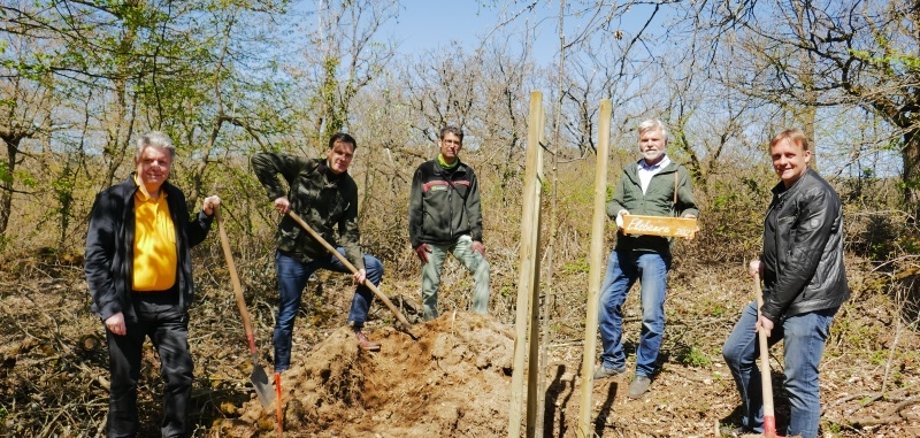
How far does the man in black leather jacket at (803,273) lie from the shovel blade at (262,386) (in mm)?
2932

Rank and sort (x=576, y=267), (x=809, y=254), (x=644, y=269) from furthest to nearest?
(x=576, y=267) < (x=644, y=269) < (x=809, y=254)

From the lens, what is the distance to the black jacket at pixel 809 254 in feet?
9.33

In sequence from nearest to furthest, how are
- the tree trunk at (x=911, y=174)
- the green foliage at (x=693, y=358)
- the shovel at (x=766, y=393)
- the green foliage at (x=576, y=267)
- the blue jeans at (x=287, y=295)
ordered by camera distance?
the shovel at (x=766, y=393)
the blue jeans at (x=287, y=295)
the green foliage at (x=693, y=358)
the tree trunk at (x=911, y=174)
the green foliage at (x=576, y=267)

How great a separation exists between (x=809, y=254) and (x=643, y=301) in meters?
1.32

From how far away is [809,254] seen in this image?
2844 mm

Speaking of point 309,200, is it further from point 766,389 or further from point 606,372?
point 766,389

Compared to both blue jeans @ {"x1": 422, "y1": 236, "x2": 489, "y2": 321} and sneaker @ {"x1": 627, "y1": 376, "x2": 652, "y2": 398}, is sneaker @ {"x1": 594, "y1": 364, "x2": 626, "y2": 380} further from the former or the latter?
blue jeans @ {"x1": 422, "y1": 236, "x2": 489, "y2": 321}

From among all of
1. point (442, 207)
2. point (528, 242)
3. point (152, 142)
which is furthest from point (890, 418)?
point (152, 142)

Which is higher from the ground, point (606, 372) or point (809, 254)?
point (809, 254)

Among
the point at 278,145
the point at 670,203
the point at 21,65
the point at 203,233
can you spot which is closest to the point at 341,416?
the point at 203,233

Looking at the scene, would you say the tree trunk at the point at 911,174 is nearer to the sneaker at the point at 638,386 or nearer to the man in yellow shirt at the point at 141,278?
the sneaker at the point at 638,386

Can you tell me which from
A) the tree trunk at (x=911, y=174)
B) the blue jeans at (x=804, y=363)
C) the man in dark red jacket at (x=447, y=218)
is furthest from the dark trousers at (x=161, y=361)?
the tree trunk at (x=911, y=174)

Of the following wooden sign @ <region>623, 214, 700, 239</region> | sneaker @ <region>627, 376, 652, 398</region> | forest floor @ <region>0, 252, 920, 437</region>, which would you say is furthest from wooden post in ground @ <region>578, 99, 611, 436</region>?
sneaker @ <region>627, 376, 652, 398</region>

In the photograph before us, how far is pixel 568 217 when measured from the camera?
9.40 meters
